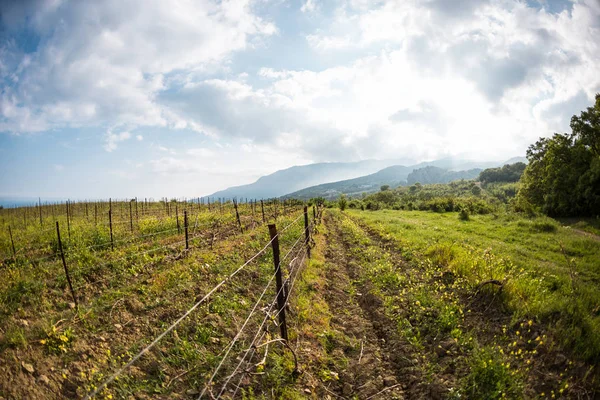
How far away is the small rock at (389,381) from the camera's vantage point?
16.4ft

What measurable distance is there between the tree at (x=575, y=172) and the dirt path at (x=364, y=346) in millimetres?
31749

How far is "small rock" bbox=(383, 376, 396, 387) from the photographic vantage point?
499cm

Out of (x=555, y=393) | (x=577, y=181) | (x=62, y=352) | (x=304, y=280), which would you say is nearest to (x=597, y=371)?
(x=555, y=393)

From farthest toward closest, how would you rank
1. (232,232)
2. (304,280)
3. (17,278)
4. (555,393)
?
1. (232,232)
2. (304,280)
3. (17,278)
4. (555,393)

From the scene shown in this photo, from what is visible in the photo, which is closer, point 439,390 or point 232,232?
point 439,390

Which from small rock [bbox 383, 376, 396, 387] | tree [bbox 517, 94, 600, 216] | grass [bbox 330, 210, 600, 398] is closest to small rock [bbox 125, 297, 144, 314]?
small rock [bbox 383, 376, 396, 387]

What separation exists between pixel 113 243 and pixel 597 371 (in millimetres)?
15711

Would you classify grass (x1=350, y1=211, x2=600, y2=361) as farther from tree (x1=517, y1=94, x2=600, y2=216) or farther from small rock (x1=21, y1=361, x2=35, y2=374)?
tree (x1=517, y1=94, x2=600, y2=216)

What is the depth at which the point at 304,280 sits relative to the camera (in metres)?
9.08

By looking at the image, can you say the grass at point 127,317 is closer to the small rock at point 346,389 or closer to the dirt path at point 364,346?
the small rock at point 346,389

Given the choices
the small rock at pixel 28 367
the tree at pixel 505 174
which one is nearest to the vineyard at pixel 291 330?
the small rock at pixel 28 367

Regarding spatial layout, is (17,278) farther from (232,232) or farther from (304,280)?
(232,232)

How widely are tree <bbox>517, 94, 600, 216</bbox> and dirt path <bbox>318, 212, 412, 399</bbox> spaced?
31749 millimetres

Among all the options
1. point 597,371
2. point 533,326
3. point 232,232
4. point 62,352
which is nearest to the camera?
point 597,371
